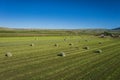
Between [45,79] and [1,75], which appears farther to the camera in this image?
[1,75]

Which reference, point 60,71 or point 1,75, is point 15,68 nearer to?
point 1,75

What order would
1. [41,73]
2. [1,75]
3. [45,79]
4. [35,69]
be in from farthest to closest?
1. [35,69]
2. [41,73]
3. [1,75]
4. [45,79]

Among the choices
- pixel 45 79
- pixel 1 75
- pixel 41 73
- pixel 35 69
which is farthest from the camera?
pixel 35 69

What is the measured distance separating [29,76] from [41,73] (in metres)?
1.45

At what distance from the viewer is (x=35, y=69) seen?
17938mm

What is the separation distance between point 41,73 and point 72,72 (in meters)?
2.95

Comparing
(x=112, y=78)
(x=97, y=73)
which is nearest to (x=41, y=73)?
(x=97, y=73)

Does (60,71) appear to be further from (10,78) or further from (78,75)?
(10,78)

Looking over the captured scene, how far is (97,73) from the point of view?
16734mm

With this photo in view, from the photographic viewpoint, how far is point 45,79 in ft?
47.2

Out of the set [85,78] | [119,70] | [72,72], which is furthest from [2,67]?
[119,70]

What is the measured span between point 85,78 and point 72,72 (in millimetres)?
2252

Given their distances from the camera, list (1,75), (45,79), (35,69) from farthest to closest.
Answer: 1. (35,69)
2. (1,75)
3. (45,79)

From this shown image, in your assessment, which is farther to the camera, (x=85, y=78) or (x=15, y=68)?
(x=15, y=68)
